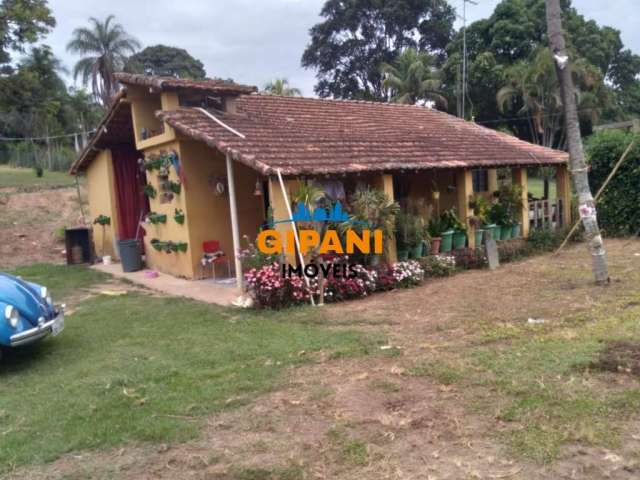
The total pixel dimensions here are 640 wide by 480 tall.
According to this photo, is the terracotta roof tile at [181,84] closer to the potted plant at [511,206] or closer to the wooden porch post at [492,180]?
the potted plant at [511,206]

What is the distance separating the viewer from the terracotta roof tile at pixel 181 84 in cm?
1024

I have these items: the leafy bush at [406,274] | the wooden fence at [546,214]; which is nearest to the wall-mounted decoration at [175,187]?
the leafy bush at [406,274]

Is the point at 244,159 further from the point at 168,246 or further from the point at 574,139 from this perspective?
the point at 574,139

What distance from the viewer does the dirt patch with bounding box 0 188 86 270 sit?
647 inches

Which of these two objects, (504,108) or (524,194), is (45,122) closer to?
(504,108)

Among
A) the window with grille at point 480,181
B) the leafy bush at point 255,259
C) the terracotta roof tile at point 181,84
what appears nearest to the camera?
the leafy bush at point 255,259

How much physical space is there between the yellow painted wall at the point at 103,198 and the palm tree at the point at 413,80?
72.1 ft

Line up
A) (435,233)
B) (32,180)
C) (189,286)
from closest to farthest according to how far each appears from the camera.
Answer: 1. (189,286)
2. (435,233)
3. (32,180)

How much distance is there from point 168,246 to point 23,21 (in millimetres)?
12551

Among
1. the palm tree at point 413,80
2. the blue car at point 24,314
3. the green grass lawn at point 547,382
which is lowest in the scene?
the green grass lawn at point 547,382

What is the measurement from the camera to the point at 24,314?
582 centimetres

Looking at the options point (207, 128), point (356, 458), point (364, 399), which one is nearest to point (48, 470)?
point (356, 458)

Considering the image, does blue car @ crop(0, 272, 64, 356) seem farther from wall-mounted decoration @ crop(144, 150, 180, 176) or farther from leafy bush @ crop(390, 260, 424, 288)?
leafy bush @ crop(390, 260, 424, 288)

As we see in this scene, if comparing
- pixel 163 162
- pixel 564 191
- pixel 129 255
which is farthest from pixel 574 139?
pixel 129 255
